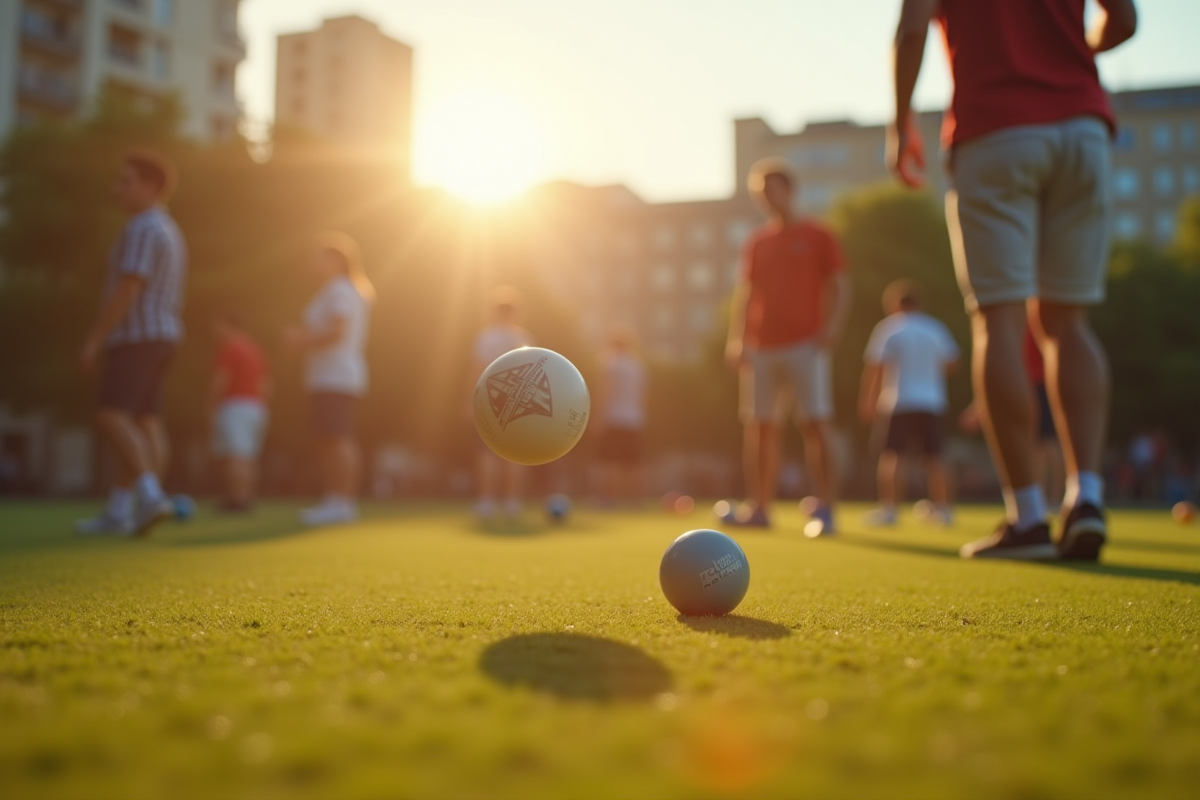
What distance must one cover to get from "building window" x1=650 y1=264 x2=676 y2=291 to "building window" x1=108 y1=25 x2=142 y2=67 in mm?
36177

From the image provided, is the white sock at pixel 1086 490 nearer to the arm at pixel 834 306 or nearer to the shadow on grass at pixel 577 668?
the shadow on grass at pixel 577 668

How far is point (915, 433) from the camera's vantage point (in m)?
10.1

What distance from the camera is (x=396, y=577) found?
399cm

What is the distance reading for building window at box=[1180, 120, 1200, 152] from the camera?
65.7m

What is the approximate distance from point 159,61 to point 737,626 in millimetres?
52103

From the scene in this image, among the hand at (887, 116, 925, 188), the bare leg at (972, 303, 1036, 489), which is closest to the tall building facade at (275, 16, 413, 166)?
the hand at (887, 116, 925, 188)

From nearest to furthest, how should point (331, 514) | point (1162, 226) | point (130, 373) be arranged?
1. point (130, 373)
2. point (331, 514)
3. point (1162, 226)

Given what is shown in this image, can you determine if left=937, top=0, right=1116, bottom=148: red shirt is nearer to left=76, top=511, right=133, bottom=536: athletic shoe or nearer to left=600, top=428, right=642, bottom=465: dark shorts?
left=76, top=511, right=133, bottom=536: athletic shoe

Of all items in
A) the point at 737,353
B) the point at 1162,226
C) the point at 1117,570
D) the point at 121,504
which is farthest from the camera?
the point at 1162,226

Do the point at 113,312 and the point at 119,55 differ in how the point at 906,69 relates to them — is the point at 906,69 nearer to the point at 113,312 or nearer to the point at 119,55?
the point at 113,312

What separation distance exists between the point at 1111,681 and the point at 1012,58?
141 inches

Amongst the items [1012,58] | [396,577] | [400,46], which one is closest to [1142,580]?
[1012,58]

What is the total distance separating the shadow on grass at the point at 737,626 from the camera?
245cm

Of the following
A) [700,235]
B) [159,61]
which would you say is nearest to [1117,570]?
[159,61]
